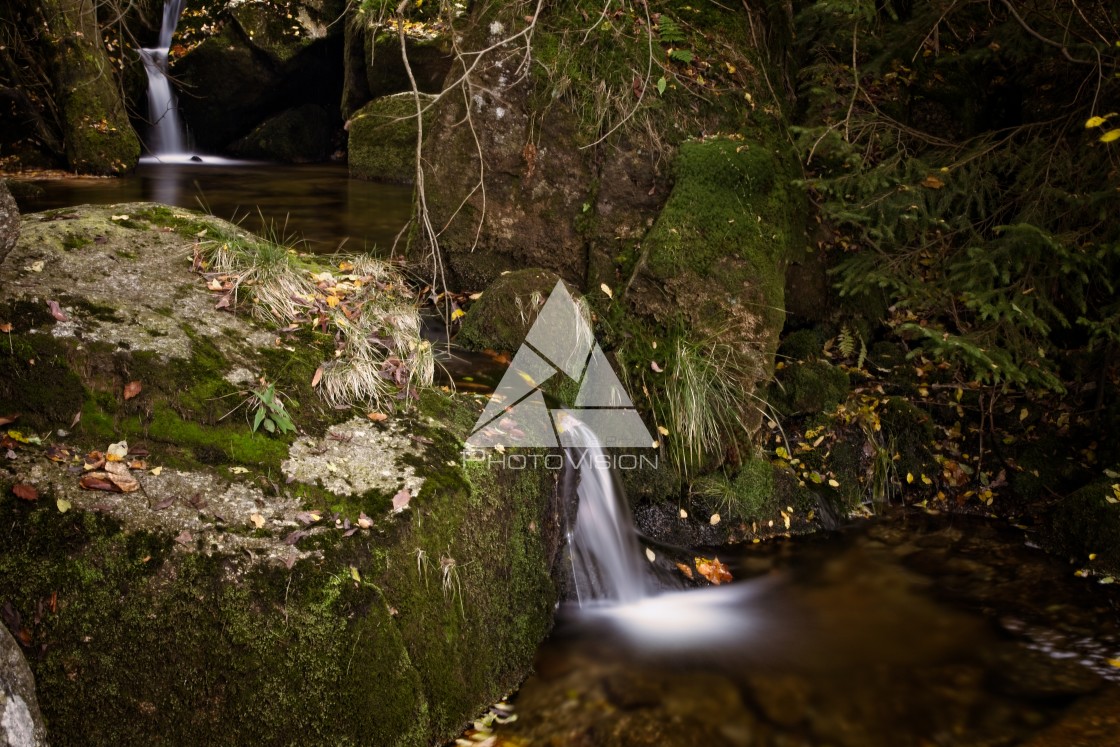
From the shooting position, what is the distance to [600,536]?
15.8ft

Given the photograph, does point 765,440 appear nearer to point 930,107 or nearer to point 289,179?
point 930,107

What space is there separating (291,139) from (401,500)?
1416 cm

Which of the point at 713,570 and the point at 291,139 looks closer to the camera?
the point at 713,570

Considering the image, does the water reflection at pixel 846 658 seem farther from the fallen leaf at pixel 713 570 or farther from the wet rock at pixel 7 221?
the wet rock at pixel 7 221

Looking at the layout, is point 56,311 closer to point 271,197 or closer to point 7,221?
point 7,221

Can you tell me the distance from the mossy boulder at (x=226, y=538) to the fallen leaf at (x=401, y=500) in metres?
0.01

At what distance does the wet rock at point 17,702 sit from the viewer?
2.23 meters

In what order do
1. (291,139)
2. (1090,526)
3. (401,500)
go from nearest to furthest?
(401,500) < (1090,526) < (291,139)

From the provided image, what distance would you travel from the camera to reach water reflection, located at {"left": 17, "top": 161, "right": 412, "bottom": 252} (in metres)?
8.70

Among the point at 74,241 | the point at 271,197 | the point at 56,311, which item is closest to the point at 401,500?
the point at 56,311

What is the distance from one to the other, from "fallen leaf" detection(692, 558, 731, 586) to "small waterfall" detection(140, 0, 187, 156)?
13388 millimetres

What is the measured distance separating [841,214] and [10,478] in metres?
4.92

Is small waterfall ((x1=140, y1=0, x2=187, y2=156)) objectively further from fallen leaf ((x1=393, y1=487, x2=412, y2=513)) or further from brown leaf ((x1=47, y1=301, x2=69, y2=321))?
fallen leaf ((x1=393, y1=487, x2=412, y2=513))

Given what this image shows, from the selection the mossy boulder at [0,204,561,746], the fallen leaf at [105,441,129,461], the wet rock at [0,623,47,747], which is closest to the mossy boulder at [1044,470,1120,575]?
the mossy boulder at [0,204,561,746]
